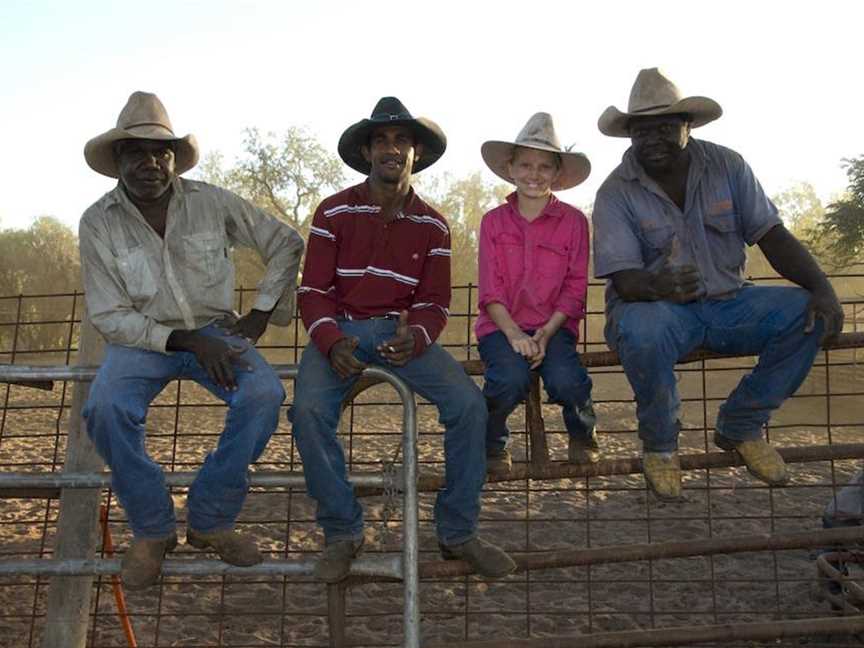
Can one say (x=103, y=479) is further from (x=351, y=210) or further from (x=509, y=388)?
(x=509, y=388)

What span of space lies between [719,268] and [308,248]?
179 cm

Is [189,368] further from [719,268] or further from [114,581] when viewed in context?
[719,268]

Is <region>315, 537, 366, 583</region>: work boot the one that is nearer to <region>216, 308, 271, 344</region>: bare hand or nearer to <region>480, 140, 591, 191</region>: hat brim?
Answer: <region>216, 308, 271, 344</region>: bare hand

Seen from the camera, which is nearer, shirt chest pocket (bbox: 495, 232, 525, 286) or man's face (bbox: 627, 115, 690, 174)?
man's face (bbox: 627, 115, 690, 174)

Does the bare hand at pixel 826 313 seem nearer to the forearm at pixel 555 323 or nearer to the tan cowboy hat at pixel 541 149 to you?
the forearm at pixel 555 323

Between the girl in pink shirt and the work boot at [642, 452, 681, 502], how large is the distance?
0.89ft

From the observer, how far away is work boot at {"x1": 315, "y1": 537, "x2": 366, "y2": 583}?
321 centimetres

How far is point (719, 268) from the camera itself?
3.77 metres

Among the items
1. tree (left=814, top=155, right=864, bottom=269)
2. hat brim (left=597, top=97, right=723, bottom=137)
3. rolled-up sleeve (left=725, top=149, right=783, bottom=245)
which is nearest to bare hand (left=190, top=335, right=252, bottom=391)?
hat brim (left=597, top=97, right=723, bottom=137)

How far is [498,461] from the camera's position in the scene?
3.76 m

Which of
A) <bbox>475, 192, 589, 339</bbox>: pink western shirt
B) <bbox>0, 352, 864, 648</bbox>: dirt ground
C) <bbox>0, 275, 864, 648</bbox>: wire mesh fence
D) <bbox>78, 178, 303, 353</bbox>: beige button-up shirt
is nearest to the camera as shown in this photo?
<bbox>78, 178, 303, 353</bbox>: beige button-up shirt

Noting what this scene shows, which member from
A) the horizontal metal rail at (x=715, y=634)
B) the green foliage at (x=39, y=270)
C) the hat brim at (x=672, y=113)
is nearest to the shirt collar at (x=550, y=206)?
the hat brim at (x=672, y=113)

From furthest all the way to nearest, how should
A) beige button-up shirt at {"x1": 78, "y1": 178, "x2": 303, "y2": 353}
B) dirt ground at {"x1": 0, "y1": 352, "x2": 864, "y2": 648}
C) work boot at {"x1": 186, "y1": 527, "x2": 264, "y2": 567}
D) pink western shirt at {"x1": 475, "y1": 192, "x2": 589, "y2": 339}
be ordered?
1. dirt ground at {"x1": 0, "y1": 352, "x2": 864, "y2": 648}
2. pink western shirt at {"x1": 475, "y1": 192, "x2": 589, "y2": 339}
3. beige button-up shirt at {"x1": 78, "y1": 178, "x2": 303, "y2": 353}
4. work boot at {"x1": 186, "y1": 527, "x2": 264, "y2": 567}

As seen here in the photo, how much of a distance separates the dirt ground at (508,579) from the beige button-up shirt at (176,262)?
711 mm
